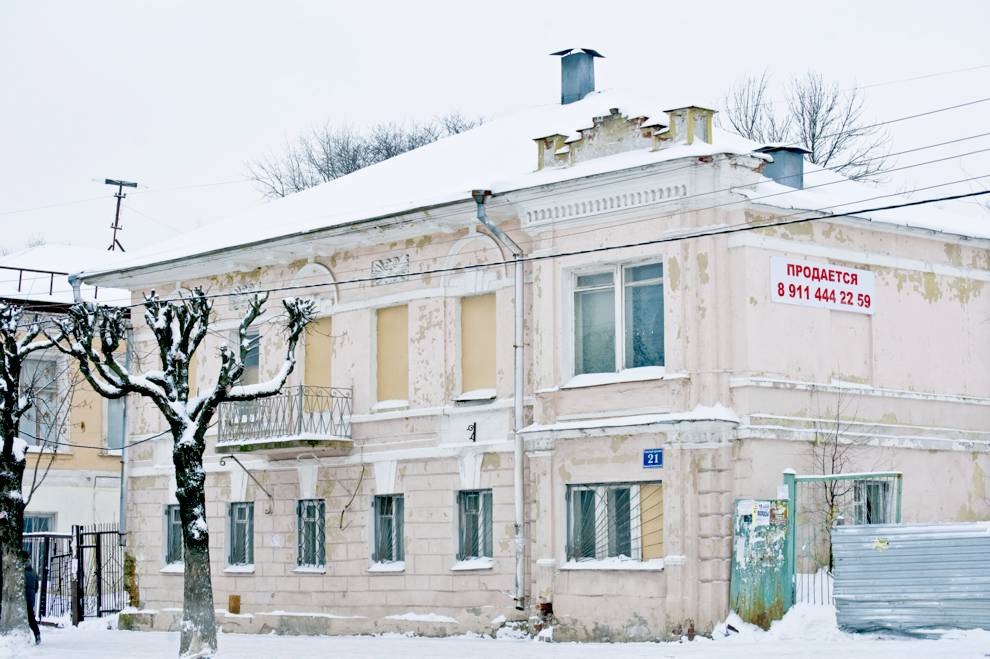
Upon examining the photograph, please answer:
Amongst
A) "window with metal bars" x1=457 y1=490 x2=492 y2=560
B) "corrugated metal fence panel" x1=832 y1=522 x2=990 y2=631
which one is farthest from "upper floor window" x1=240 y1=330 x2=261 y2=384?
"corrugated metal fence panel" x1=832 y1=522 x2=990 y2=631

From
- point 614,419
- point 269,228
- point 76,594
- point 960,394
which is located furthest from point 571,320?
point 76,594

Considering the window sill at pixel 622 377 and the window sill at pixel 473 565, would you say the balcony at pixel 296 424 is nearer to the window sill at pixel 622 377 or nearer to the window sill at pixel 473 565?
the window sill at pixel 473 565

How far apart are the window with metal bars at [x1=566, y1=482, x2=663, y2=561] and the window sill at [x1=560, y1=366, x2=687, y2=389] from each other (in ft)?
4.45

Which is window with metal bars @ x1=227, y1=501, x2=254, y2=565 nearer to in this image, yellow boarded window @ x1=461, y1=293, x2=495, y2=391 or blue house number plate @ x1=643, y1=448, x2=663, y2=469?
yellow boarded window @ x1=461, y1=293, x2=495, y2=391

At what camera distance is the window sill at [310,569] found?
26531mm

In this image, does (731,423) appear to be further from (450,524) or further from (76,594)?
(76,594)

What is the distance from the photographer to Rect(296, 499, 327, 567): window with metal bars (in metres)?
26.8

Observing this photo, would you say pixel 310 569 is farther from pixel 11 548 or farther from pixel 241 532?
pixel 11 548

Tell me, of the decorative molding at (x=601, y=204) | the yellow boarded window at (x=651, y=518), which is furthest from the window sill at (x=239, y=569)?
the yellow boarded window at (x=651, y=518)

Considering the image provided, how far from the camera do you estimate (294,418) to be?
2644 cm

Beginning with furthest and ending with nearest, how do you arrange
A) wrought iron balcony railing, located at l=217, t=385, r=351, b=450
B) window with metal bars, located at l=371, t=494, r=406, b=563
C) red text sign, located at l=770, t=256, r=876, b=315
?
wrought iron balcony railing, located at l=217, t=385, r=351, b=450
window with metal bars, located at l=371, t=494, r=406, b=563
red text sign, located at l=770, t=256, r=876, b=315

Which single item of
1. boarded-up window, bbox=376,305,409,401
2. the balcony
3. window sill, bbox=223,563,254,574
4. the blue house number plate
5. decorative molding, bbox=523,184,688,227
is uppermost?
decorative molding, bbox=523,184,688,227

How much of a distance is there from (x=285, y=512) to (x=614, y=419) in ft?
24.3

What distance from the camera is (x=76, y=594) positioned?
30.8 meters
